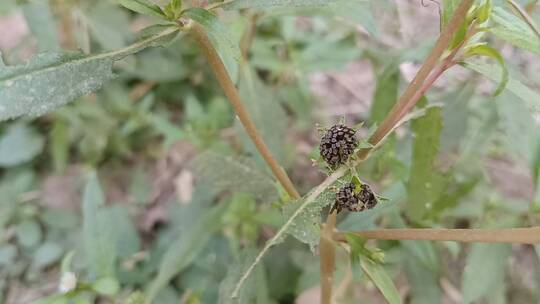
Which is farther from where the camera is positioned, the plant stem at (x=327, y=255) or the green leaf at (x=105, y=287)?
the green leaf at (x=105, y=287)

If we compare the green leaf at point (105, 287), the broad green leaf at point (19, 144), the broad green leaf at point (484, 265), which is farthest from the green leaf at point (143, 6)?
the broad green leaf at point (19, 144)

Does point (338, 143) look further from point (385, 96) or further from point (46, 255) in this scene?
point (46, 255)

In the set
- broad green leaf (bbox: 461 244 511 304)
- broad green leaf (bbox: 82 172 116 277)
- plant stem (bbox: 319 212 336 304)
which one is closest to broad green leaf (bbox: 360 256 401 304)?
plant stem (bbox: 319 212 336 304)

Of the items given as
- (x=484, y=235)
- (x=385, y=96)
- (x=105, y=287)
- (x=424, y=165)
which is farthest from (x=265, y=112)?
(x=484, y=235)

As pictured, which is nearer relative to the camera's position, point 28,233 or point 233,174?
point 233,174

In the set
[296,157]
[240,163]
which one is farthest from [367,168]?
[296,157]

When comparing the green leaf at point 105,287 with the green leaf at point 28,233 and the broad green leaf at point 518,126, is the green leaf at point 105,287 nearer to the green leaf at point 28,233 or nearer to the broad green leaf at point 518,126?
the green leaf at point 28,233
